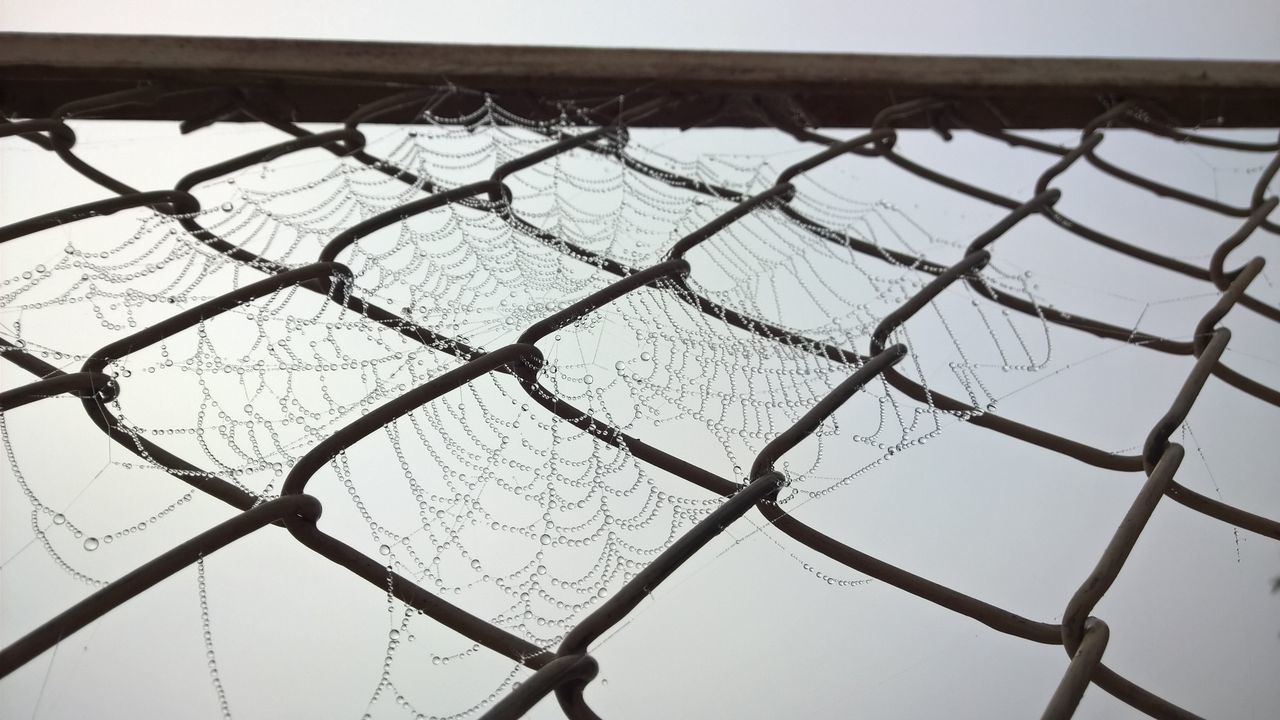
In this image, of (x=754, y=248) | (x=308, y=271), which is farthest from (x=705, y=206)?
(x=308, y=271)

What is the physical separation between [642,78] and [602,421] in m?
0.32

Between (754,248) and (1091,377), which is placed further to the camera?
(754,248)

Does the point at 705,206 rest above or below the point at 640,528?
above

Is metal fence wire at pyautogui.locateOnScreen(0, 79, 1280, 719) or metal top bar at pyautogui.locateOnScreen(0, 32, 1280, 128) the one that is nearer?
metal fence wire at pyautogui.locateOnScreen(0, 79, 1280, 719)

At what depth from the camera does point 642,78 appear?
80 cm

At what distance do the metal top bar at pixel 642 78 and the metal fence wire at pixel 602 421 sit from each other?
0.06 ft

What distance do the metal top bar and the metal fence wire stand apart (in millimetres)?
18

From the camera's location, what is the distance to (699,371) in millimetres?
838

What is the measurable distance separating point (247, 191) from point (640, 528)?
23.1 inches

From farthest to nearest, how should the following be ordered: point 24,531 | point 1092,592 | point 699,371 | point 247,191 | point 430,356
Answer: point 247,191 → point 699,371 → point 430,356 → point 24,531 → point 1092,592

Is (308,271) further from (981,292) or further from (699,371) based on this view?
(981,292)

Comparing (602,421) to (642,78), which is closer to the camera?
(602,421)

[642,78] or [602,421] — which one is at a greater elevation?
[642,78]

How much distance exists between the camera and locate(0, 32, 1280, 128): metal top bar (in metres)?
0.71
